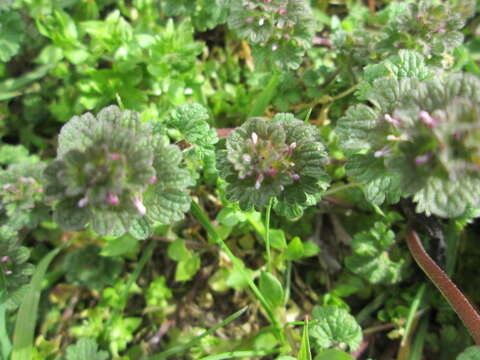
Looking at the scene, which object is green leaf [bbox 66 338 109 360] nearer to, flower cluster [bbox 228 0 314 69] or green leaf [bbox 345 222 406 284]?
green leaf [bbox 345 222 406 284]

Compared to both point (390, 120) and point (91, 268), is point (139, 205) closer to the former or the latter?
point (390, 120)

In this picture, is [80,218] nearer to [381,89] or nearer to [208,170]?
[208,170]

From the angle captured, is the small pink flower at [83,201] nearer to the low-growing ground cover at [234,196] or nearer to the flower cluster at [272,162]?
the low-growing ground cover at [234,196]

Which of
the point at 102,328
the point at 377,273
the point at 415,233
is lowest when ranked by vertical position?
the point at 102,328

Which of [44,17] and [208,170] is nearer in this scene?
[208,170]

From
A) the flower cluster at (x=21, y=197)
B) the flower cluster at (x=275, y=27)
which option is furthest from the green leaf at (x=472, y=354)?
the flower cluster at (x=21, y=197)

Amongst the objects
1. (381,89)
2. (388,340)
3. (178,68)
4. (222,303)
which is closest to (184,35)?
(178,68)

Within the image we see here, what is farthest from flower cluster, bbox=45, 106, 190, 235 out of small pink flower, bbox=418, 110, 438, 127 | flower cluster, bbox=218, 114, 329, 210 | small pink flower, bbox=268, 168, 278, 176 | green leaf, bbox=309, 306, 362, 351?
green leaf, bbox=309, 306, 362, 351
